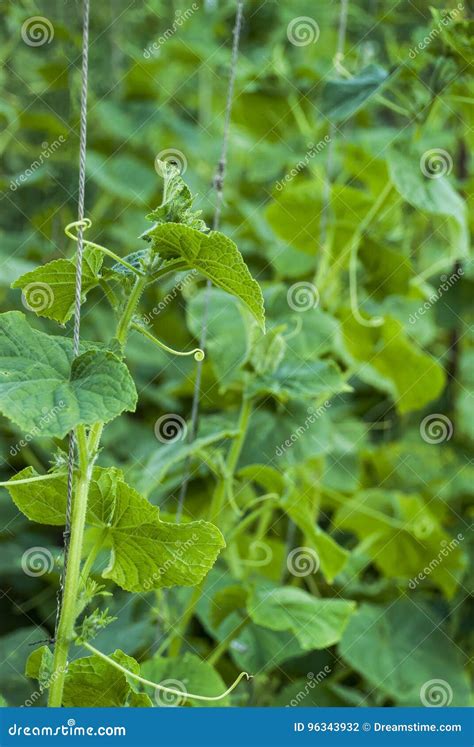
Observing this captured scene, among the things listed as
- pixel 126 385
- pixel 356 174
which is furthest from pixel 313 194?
pixel 126 385

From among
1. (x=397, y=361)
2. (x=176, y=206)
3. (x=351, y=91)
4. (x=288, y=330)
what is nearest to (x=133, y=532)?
(x=176, y=206)

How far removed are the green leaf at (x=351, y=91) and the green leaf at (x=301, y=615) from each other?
0.61m

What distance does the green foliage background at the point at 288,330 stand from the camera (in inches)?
50.9

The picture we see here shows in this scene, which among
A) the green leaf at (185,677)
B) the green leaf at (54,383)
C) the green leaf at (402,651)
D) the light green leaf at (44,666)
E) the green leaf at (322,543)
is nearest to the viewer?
the green leaf at (54,383)

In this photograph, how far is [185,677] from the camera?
1117 mm

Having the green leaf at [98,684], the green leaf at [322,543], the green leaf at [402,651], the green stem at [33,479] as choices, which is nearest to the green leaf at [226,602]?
the green leaf at [322,543]

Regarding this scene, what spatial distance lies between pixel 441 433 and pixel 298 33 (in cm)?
86

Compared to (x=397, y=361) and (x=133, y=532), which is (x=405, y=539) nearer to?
(x=397, y=361)

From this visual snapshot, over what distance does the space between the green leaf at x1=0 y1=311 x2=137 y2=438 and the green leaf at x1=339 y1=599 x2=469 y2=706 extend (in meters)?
0.86

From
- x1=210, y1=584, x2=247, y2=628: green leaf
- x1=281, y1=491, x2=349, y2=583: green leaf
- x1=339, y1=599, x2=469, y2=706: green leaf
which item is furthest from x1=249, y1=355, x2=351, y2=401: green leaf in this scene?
x1=339, y1=599, x2=469, y2=706: green leaf

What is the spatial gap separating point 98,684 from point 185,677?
0.94ft

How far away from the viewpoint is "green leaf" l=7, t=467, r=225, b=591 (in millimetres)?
806

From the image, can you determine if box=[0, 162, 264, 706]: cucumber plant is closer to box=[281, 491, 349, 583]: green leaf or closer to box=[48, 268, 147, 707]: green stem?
box=[48, 268, 147, 707]: green stem

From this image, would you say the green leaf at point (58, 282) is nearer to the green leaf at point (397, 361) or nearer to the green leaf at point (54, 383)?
A: the green leaf at point (54, 383)
